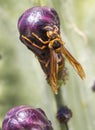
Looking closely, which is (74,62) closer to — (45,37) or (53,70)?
(53,70)

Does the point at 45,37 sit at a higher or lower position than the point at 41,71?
higher

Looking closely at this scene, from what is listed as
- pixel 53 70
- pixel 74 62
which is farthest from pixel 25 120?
pixel 74 62

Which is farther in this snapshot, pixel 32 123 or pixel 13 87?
pixel 13 87

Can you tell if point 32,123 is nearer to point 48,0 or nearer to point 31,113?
point 31,113

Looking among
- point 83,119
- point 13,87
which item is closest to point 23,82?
point 13,87

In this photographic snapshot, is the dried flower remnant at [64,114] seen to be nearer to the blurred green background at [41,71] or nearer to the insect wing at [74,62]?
the blurred green background at [41,71]

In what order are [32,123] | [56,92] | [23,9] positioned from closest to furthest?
[32,123] < [56,92] < [23,9]

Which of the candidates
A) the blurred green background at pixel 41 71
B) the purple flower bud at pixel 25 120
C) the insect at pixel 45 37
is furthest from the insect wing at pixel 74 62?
the purple flower bud at pixel 25 120
